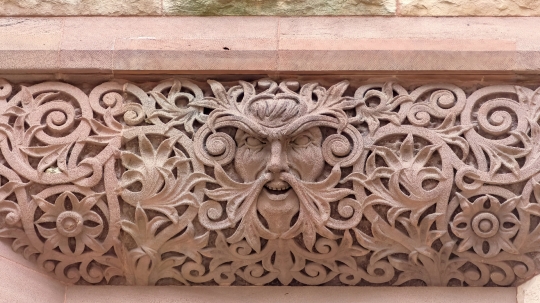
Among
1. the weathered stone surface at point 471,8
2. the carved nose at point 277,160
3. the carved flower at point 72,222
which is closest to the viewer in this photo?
the carved nose at point 277,160

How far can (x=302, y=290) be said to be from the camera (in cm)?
342

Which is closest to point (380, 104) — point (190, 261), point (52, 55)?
point (190, 261)

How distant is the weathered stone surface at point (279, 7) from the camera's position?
11.7 feet

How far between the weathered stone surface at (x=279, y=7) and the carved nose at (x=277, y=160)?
0.56 meters

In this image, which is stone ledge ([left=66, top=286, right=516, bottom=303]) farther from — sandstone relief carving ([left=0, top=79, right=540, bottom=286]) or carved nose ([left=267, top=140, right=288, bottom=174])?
carved nose ([left=267, top=140, right=288, bottom=174])

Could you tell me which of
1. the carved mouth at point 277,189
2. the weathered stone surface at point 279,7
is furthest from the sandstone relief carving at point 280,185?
the weathered stone surface at point 279,7

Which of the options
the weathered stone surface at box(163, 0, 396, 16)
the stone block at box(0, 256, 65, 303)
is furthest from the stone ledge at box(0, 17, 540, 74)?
the stone block at box(0, 256, 65, 303)

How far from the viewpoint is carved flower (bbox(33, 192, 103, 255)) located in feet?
11.1

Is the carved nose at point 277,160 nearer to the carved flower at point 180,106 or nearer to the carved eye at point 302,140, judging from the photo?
the carved eye at point 302,140

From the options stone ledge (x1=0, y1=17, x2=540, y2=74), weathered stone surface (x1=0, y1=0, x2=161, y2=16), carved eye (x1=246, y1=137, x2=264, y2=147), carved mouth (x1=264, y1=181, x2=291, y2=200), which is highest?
weathered stone surface (x1=0, y1=0, x2=161, y2=16)

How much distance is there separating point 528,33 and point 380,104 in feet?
1.97

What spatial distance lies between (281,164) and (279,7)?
65 cm

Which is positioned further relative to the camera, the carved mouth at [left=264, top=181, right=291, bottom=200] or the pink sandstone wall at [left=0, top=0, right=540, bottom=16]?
the pink sandstone wall at [left=0, top=0, right=540, bottom=16]

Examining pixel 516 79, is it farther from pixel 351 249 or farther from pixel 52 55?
pixel 52 55
